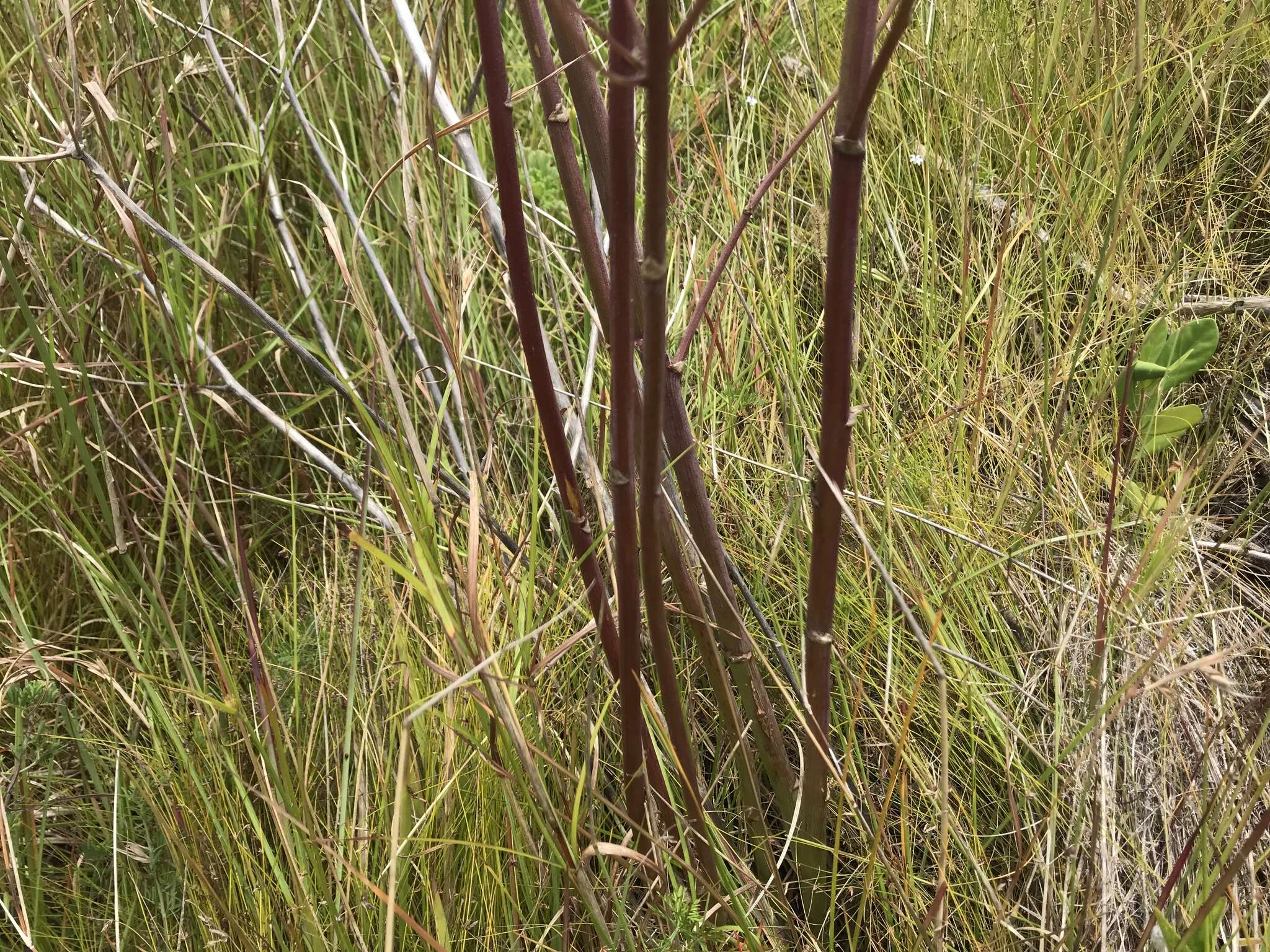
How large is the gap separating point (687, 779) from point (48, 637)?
0.86m

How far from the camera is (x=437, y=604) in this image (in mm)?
601

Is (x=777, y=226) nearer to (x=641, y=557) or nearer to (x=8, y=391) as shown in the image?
(x=641, y=557)

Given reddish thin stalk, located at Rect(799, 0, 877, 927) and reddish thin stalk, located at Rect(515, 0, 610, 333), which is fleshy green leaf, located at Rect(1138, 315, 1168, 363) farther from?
reddish thin stalk, located at Rect(515, 0, 610, 333)

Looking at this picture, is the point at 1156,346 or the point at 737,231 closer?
the point at 737,231

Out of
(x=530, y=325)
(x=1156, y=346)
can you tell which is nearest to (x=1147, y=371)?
(x=1156, y=346)

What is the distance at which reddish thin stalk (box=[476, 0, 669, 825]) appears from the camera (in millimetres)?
645

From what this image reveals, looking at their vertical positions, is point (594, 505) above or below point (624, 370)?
below

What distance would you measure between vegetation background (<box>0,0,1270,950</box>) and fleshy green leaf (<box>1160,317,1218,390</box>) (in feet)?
0.19

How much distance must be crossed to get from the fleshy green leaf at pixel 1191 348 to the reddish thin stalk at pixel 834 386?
1.95ft

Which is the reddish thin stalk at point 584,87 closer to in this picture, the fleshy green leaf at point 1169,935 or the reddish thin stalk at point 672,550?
the reddish thin stalk at point 672,550

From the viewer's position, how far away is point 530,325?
73 centimetres

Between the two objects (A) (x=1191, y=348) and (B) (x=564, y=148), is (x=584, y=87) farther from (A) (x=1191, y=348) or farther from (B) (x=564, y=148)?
(A) (x=1191, y=348)

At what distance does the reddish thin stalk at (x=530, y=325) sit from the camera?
0.65m

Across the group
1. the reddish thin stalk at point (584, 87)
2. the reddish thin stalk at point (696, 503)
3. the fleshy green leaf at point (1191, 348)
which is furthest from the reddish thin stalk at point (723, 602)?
the fleshy green leaf at point (1191, 348)
